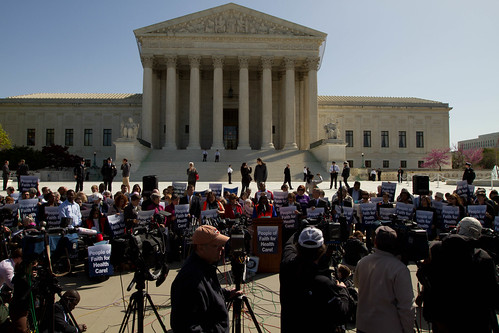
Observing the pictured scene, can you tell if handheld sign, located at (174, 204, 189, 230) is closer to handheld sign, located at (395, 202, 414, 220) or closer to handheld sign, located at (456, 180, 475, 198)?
handheld sign, located at (395, 202, 414, 220)

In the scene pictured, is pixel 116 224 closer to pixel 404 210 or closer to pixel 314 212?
pixel 314 212

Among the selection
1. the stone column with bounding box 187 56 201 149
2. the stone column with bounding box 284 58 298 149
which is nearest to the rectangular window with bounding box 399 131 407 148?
the stone column with bounding box 284 58 298 149

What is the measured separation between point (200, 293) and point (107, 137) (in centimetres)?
5042

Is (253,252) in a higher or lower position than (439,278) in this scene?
lower

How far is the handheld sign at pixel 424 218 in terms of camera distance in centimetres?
866

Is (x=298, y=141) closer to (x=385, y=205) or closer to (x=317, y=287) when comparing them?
(x=385, y=205)

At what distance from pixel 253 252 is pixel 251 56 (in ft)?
117

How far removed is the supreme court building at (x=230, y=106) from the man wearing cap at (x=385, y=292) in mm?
35460

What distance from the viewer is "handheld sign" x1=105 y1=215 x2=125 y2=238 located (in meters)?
7.70

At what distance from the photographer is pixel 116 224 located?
25.8 feet

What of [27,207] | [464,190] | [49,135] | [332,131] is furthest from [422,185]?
[49,135]

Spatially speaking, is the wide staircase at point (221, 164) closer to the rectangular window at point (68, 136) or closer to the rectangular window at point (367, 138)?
the rectangular window at point (68, 136)

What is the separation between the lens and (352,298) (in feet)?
14.8

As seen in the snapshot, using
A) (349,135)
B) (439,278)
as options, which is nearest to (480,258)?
(439,278)
